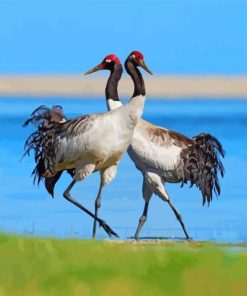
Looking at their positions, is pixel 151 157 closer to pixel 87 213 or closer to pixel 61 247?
pixel 87 213

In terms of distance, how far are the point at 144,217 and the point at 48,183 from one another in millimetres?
1524

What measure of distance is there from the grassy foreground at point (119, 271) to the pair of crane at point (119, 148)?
2.41 metres

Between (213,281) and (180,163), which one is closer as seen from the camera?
(213,281)

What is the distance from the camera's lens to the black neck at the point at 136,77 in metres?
13.9

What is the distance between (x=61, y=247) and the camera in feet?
37.0

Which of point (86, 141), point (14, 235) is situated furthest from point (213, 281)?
point (86, 141)

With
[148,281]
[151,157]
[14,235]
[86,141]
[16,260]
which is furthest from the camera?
[151,157]

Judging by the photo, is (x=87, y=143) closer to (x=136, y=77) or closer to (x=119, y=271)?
(x=136, y=77)

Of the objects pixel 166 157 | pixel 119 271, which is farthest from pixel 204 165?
pixel 119 271

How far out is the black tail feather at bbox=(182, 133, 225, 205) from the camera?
1504cm

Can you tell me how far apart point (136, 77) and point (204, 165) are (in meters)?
1.92

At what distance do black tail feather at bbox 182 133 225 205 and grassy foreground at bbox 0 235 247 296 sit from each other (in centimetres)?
385

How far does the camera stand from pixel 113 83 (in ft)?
48.2

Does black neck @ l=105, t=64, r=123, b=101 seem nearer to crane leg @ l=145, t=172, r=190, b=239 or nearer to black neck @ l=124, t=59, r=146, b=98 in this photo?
black neck @ l=124, t=59, r=146, b=98
